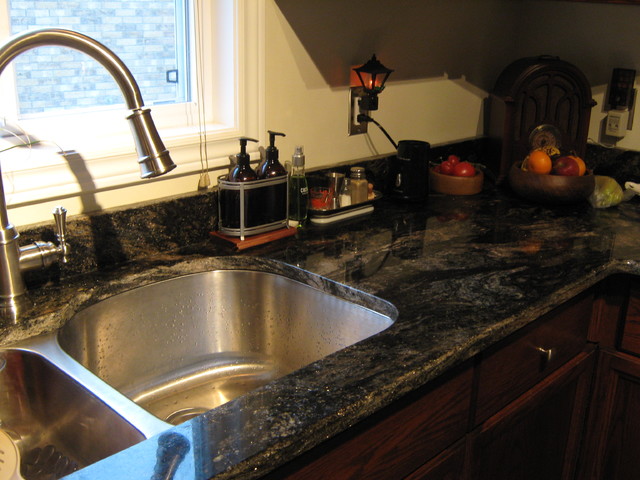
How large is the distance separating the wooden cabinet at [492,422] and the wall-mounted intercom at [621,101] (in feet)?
2.83

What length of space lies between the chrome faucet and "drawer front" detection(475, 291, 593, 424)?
0.65 meters

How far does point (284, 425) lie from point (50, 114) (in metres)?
0.82

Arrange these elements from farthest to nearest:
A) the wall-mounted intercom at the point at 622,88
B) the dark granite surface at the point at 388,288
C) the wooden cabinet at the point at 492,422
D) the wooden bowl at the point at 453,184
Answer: the wall-mounted intercom at the point at 622,88 → the wooden bowl at the point at 453,184 → the wooden cabinet at the point at 492,422 → the dark granite surface at the point at 388,288

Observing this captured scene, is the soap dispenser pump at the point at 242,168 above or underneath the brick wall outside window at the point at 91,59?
underneath

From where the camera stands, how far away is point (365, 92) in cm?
190

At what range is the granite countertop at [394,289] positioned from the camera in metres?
0.88

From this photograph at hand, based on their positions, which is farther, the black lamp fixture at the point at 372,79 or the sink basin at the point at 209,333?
the black lamp fixture at the point at 372,79

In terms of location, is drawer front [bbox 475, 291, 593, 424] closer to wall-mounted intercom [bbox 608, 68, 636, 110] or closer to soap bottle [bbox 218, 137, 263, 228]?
soap bottle [bbox 218, 137, 263, 228]

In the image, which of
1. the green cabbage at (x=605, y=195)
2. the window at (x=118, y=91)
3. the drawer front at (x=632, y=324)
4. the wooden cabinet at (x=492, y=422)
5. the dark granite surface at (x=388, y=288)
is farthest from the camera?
the green cabbage at (x=605, y=195)

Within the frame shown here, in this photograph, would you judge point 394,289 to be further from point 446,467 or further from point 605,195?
point 605,195

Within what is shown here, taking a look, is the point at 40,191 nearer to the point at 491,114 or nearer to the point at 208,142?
the point at 208,142

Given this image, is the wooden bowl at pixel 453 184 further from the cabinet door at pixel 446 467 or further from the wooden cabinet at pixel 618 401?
the cabinet door at pixel 446 467

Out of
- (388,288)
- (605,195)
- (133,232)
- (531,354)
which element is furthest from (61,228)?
(605,195)

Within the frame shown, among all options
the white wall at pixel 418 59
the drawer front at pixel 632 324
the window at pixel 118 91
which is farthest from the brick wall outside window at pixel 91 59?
the drawer front at pixel 632 324
